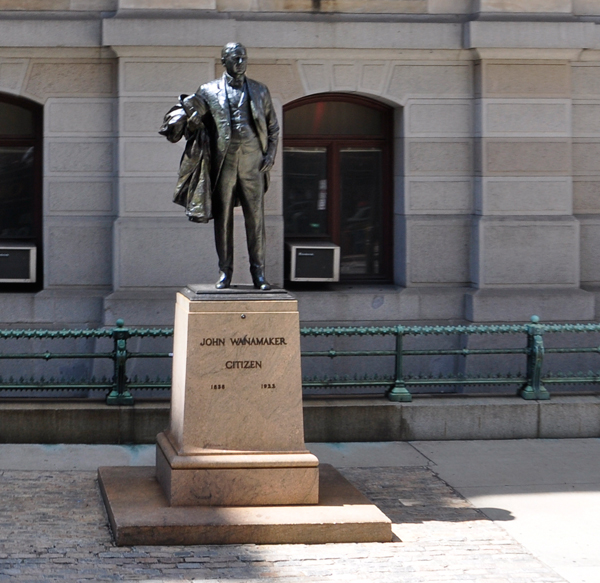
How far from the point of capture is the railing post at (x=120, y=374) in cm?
1096

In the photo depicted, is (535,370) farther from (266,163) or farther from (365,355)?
(266,163)

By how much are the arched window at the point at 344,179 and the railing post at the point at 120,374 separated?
3249mm

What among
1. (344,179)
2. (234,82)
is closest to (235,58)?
(234,82)

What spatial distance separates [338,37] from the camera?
12.8m

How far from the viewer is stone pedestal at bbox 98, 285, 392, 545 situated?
27.4 feet

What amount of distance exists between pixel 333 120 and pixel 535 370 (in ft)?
13.5

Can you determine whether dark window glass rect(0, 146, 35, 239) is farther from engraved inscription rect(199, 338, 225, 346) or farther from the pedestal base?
the pedestal base

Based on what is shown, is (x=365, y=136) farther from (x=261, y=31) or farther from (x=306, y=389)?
(x=306, y=389)

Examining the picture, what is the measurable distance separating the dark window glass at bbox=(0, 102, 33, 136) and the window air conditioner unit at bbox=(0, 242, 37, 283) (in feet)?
4.64

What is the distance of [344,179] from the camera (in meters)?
13.7

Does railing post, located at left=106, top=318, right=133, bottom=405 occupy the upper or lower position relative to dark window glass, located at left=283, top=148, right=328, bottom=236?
lower

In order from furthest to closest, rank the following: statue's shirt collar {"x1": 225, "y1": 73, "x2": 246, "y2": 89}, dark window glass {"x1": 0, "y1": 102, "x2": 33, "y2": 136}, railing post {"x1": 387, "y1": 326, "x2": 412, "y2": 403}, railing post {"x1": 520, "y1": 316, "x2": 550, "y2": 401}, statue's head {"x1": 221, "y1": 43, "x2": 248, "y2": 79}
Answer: dark window glass {"x1": 0, "y1": 102, "x2": 33, "y2": 136}
railing post {"x1": 520, "y1": 316, "x2": 550, "y2": 401}
railing post {"x1": 387, "y1": 326, "x2": 412, "y2": 403}
statue's shirt collar {"x1": 225, "y1": 73, "x2": 246, "y2": 89}
statue's head {"x1": 221, "y1": 43, "x2": 248, "y2": 79}

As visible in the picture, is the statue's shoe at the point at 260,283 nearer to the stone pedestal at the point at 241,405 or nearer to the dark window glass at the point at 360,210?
the stone pedestal at the point at 241,405

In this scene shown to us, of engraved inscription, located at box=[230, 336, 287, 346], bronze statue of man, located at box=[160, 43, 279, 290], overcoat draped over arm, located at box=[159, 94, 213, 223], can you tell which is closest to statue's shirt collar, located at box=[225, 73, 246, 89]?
bronze statue of man, located at box=[160, 43, 279, 290]
